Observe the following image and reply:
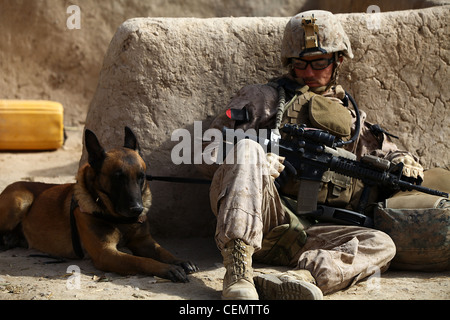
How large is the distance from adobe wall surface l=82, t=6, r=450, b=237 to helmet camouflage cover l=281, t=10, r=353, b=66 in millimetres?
→ 425

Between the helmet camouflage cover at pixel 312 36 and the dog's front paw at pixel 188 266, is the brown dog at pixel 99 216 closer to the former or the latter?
the dog's front paw at pixel 188 266

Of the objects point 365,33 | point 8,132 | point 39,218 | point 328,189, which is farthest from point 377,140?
point 8,132

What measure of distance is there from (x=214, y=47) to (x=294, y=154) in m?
1.25

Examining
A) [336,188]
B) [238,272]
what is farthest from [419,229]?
[238,272]

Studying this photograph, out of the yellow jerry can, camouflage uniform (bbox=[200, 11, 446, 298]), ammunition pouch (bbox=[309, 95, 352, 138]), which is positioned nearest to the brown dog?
camouflage uniform (bbox=[200, 11, 446, 298])

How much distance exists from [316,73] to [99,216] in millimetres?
1814

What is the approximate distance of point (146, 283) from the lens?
137 inches

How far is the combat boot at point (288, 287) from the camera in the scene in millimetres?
2988

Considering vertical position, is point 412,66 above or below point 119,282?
above

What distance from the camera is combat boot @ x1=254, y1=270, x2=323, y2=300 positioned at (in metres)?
2.99

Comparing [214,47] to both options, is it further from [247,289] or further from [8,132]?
[8,132]

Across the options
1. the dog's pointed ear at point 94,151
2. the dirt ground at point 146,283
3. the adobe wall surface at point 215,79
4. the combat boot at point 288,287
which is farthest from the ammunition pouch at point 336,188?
the dog's pointed ear at point 94,151

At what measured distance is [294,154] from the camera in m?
3.87

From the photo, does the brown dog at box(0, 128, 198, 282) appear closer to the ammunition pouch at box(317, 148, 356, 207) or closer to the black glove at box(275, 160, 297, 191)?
the black glove at box(275, 160, 297, 191)
